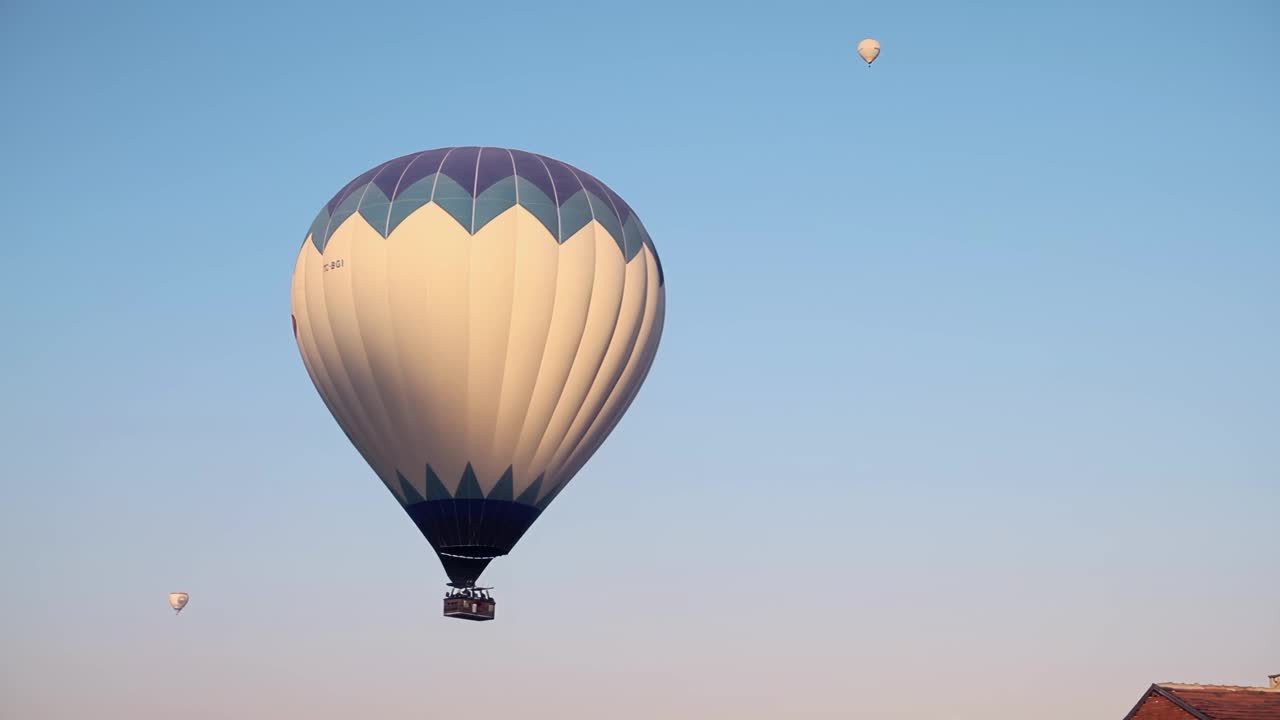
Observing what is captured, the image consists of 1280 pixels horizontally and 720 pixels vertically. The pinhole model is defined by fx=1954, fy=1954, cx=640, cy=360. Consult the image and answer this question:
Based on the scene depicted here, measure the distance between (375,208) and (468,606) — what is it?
1305cm

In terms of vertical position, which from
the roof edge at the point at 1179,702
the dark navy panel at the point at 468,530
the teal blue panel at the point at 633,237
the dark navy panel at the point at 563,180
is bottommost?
the roof edge at the point at 1179,702

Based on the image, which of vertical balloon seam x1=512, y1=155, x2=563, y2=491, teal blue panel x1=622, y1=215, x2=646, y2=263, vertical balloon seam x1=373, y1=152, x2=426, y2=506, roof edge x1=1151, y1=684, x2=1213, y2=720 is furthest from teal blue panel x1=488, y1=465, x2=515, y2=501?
roof edge x1=1151, y1=684, x2=1213, y2=720

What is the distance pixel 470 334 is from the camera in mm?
61281

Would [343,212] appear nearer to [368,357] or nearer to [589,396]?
[368,357]

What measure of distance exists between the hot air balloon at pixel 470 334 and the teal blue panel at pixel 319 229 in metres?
0.13

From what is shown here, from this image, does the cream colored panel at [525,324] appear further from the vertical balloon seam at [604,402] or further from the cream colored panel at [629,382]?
the cream colored panel at [629,382]

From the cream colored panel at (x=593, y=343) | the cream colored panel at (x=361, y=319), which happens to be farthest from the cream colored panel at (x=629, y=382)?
the cream colored panel at (x=361, y=319)

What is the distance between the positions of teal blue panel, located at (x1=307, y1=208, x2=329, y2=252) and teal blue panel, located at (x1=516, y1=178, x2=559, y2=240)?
6739mm

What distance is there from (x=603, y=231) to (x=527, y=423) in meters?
6.78

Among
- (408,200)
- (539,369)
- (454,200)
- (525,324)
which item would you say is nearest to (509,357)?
(539,369)

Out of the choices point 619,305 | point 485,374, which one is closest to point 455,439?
point 485,374

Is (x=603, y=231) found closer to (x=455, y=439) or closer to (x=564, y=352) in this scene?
(x=564, y=352)

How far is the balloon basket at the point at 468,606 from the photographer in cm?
6178

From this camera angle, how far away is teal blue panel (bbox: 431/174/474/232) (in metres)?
61.9
